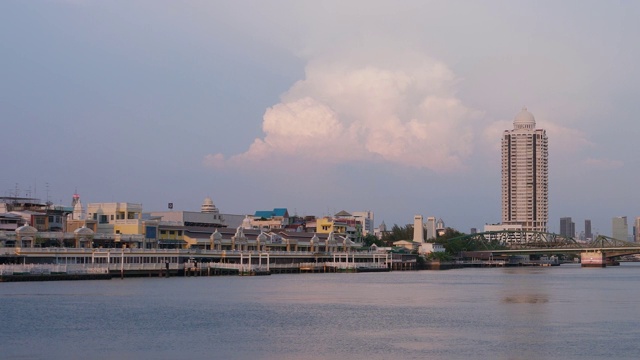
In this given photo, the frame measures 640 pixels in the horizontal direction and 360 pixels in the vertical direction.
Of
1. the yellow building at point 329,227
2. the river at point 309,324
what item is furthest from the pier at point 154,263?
the yellow building at point 329,227

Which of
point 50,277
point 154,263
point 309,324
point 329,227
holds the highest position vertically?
point 329,227

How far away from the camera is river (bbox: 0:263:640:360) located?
44.3 meters

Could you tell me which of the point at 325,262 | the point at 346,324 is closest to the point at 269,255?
the point at 325,262

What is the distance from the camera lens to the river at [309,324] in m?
44.3

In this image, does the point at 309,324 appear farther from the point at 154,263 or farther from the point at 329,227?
the point at 329,227

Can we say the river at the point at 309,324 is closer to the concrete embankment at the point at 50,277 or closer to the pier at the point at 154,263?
the concrete embankment at the point at 50,277

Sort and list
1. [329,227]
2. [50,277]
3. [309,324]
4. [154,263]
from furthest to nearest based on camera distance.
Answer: [329,227] → [154,263] → [50,277] → [309,324]

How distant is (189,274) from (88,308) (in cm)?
5465

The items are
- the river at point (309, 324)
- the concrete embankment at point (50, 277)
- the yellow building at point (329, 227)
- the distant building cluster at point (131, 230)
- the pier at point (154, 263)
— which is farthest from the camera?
the yellow building at point (329, 227)

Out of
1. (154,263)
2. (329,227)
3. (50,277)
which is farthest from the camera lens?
(329,227)

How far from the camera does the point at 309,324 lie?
5597 centimetres

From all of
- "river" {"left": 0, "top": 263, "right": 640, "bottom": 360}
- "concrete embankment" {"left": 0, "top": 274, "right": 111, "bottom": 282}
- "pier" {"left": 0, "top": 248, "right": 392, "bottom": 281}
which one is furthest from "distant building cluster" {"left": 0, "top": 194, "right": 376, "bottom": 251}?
"river" {"left": 0, "top": 263, "right": 640, "bottom": 360}

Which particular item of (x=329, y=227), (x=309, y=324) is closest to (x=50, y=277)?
(x=309, y=324)

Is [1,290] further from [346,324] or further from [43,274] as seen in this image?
[346,324]
